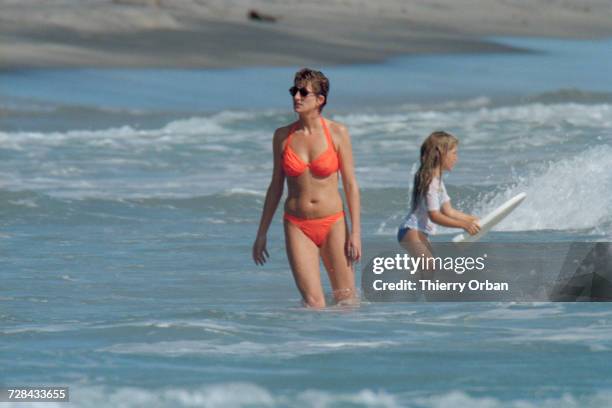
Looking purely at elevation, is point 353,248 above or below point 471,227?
below

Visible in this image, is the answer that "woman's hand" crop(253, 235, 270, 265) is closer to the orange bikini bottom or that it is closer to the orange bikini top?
the orange bikini bottom

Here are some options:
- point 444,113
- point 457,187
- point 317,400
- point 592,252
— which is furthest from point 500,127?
point 317,400

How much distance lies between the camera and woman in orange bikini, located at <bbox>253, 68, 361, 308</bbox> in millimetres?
7887

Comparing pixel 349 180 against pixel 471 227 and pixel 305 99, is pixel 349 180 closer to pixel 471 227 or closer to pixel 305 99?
pixel 305 99

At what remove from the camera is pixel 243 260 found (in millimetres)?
11219

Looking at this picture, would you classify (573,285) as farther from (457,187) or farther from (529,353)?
(457,187)

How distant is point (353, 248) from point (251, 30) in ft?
89.7

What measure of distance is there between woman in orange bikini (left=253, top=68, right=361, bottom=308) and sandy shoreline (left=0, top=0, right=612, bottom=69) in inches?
904

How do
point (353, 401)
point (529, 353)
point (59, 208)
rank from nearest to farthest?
1. point (353, 401)
2. point (529, 353)
3. point (59, 208)

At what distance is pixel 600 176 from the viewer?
13227 mm

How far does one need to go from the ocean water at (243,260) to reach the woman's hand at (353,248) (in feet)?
1.41

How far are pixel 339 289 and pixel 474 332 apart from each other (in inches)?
30.8

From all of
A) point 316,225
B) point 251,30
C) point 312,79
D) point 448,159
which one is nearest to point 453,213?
point 448,159

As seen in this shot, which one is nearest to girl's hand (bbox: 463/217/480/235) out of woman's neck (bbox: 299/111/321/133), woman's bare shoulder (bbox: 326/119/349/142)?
woman's bare shoulder (bbox: 326/119/349/142)
